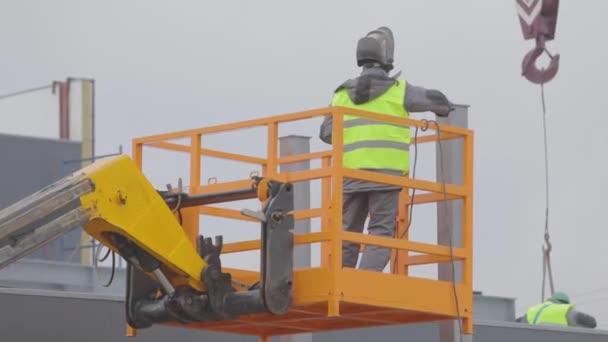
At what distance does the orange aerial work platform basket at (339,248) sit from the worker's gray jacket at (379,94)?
18 cm

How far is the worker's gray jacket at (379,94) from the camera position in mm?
16375

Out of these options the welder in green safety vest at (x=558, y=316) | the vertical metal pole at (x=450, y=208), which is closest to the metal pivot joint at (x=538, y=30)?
the welder in green safety vest at (x=558, y=316)

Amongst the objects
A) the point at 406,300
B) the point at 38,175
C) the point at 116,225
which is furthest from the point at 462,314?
the point at 38,175

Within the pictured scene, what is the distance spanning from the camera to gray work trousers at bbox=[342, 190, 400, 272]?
16172mm

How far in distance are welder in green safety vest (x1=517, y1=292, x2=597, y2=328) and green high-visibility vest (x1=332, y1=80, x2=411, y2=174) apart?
27.9 feet

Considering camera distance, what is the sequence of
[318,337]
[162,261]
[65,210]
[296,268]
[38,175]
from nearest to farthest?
[65,210]
[162,261]
[296,268]
[318,337]
[38,175]

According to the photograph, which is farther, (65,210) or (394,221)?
(394,221)

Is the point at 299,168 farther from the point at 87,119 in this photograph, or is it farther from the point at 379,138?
the point at 87,119

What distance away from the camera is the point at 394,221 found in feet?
53.6

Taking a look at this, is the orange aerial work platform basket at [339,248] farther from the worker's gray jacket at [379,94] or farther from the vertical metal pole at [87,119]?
the vertical metal pole at [87,119]

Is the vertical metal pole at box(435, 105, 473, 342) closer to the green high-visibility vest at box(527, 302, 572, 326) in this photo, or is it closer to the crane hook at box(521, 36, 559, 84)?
the green high-visibility vest at box(527, 302, 572, 326)

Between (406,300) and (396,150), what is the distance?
1.25 metres

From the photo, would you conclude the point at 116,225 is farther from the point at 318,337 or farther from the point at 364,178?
the point at 318,337

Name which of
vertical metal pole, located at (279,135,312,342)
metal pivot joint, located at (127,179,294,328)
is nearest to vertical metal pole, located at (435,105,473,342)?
vertical metal pole, located at (279,135,312,342)
